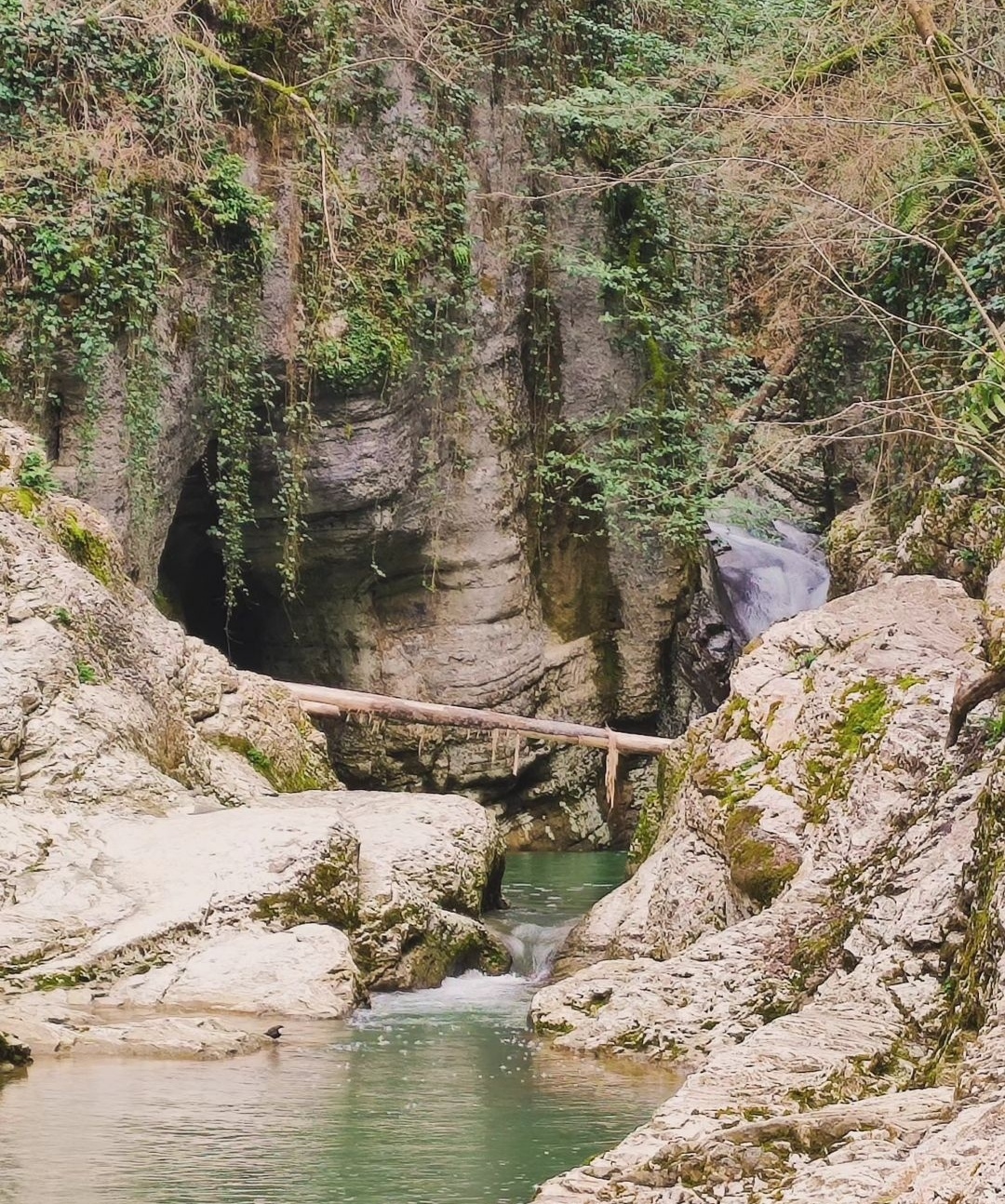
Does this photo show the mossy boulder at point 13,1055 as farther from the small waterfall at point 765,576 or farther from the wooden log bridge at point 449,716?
the small waterfall at point 765,576

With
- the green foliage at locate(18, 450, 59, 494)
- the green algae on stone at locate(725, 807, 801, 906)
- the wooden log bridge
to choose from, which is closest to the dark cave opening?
the wooden log bridge

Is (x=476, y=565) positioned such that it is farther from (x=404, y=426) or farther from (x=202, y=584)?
(x=202, y=584)

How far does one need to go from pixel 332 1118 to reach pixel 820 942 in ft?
8.70

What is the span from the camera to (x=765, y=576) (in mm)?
21188

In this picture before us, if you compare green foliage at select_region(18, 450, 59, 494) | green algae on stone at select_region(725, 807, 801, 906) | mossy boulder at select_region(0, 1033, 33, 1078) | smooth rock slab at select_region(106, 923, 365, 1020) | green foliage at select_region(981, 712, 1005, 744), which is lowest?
smooth rock slab at select_region(106, 923, 365, 1020)

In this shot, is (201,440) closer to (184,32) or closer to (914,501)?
(184,32)

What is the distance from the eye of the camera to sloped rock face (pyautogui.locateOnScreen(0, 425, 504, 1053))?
28.3ft

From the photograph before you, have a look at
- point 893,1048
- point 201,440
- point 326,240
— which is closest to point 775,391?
point 326,240

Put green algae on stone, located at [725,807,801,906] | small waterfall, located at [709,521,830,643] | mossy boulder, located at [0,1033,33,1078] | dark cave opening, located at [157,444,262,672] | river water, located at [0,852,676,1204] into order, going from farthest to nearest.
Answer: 1. small waterfall, located at [709,521,830,643]
2. dark cave opening, located at [157,444,262,672]
3. green algae on stone, located at [725,807,801,906]
4. mossy boulder, located at [0,1033,33,1078]
5. river water, located at [0,852,676,1204]

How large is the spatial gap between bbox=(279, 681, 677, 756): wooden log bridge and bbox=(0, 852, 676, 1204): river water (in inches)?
259

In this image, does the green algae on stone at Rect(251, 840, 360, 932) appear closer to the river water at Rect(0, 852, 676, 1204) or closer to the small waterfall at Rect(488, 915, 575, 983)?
the river water at Rect(0, 852, 676, 1204)

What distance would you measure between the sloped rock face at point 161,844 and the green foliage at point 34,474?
97 millimetres

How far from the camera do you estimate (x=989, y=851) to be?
5.64m

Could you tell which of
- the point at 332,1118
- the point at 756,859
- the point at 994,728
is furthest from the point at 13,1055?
the point at 994,728
